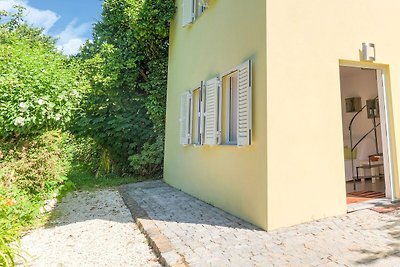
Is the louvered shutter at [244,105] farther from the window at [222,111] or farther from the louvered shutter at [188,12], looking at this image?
the louvered shutter at [188,12]

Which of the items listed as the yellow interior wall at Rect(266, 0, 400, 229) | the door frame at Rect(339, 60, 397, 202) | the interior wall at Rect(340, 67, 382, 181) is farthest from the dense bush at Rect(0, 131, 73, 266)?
the interior wall at Rect(340, 67, 382, 181)

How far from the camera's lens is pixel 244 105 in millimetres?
5238

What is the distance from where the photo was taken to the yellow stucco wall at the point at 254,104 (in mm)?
4770

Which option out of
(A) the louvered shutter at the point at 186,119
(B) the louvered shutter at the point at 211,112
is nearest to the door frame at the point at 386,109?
(B) the louvered shutter at the point at 211,112

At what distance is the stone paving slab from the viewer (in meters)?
3.38

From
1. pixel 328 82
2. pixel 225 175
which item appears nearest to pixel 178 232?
pixel 225 175

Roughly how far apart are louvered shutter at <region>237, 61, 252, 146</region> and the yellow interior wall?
1.65 ft

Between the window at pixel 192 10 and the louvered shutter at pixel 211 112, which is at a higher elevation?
the window at pixel 192 10

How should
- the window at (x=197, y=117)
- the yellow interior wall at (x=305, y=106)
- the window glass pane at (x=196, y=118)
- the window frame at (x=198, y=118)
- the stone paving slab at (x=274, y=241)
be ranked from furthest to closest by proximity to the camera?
the window glass pane at (x=196, y=118), the window at (x=197, y=117), the window frame at (x=198, y=118), the yellow interior wall at (x=305, y=106), the stone paving slab at (x=274, y=241)

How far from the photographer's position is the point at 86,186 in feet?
35.4

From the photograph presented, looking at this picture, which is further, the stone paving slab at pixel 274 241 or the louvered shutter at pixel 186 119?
the louvered shutter at pixel 186 119

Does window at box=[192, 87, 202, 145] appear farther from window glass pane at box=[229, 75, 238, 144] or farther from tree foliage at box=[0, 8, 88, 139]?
tree foliage at box=[0, 8, 88, 139]

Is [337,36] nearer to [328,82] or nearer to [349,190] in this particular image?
[328,82]

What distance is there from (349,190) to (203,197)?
373 cm
